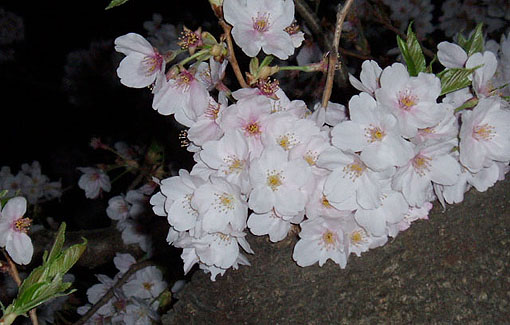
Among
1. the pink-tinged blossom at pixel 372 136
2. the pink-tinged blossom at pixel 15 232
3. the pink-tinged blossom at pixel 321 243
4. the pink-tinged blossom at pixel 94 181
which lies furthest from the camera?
the pink-tinged blossom at pixel 94 181

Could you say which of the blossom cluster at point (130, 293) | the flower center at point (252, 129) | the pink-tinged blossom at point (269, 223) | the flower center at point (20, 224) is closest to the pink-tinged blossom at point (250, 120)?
the flower center at point (252, 129)

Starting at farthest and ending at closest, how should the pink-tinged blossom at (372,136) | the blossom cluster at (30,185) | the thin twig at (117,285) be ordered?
1. the blossom cluster at (30,185)
2. the thin twig at (117,285)
3. the pink-tinged blossom at (372,136)

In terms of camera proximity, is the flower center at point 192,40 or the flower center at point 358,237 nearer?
the flower center at point 192,40

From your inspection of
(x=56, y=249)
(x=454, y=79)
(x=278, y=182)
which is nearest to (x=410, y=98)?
(x=454, y=79)

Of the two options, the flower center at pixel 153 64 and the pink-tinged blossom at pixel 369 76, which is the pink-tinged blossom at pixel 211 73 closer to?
the flower center at pixel 153 64

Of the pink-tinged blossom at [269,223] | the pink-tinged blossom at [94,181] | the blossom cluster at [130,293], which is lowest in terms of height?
the blossom cluster at [130,293]

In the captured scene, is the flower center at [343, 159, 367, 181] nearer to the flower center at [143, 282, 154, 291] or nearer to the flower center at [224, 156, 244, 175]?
the flower center at [224, 156, 244, 175]

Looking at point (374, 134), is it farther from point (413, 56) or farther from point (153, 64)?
point (153, 64)
